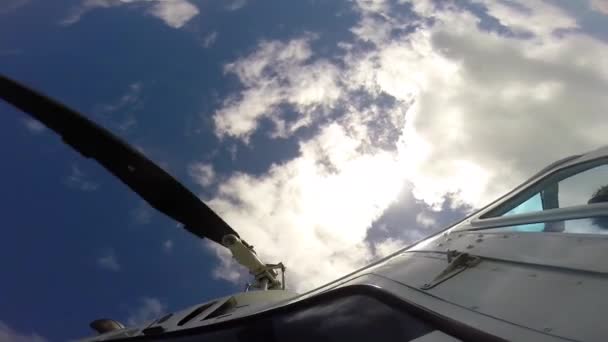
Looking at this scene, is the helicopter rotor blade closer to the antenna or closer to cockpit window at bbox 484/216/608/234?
the antenna

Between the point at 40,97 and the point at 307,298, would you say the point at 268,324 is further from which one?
the point at 40,97

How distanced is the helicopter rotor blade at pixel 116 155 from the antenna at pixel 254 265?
1.00 metres

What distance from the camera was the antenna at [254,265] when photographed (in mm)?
8805

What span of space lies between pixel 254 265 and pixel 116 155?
10.9ft

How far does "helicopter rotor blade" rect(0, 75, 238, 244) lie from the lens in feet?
23.5

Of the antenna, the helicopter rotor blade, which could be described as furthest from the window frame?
the antenna

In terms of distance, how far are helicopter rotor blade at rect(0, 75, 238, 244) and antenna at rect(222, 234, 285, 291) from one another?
100 centimetres

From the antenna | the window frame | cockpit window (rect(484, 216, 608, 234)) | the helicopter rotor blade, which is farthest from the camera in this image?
the antenna

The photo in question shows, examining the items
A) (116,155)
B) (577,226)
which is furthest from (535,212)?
(116,155)

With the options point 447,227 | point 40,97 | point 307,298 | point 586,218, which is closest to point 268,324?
point 307,298

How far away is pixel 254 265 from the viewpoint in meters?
8.93

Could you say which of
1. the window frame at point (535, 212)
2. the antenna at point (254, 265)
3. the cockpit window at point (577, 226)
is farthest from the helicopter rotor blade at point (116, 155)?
the cockpit window at point (577, 226)

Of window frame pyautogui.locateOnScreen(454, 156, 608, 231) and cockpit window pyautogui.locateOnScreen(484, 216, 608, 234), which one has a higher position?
window frame pyautogui.locateOnScreen(454, 156, 608, 231)

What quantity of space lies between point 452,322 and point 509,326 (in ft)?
0.79
